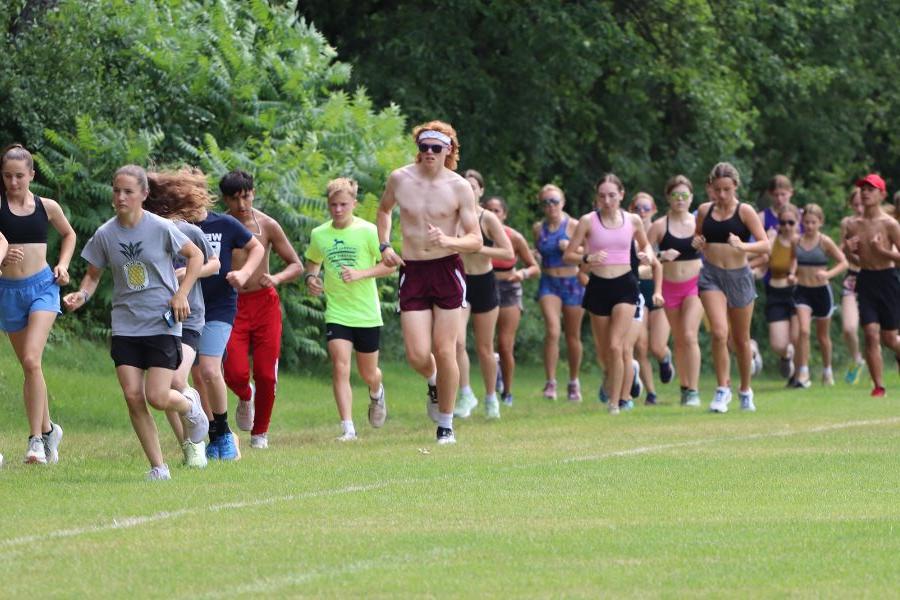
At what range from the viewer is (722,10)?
29547mm

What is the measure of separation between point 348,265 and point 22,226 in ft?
10.1

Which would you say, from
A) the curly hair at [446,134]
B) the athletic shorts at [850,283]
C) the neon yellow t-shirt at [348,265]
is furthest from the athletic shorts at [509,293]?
the curly hair at [446,134]

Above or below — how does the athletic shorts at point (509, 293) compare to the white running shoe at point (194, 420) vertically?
above

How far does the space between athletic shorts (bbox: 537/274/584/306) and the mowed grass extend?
513 centimetres

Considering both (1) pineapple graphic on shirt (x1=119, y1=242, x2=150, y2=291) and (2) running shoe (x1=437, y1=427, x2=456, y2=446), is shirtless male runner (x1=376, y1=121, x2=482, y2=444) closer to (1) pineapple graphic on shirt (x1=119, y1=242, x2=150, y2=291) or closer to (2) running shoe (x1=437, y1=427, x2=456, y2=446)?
(2) running shoe (x1=437, y1=427, x2=456, y2=446)

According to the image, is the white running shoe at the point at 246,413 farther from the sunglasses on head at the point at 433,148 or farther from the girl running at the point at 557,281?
the girl running at the point at 557,281

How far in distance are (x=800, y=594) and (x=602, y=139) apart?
82.1 ft

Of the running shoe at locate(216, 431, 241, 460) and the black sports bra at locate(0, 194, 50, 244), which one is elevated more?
the black sports bra at locate(0, 194, 50, 244)

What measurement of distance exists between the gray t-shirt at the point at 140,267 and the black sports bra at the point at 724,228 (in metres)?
7.58

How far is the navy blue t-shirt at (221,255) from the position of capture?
1276 centimetres

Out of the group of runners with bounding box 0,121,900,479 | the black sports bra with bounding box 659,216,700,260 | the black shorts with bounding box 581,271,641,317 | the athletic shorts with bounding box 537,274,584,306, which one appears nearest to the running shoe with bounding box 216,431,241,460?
the group of runners with bounding box 0,121,900,479

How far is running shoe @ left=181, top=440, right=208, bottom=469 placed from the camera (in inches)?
462

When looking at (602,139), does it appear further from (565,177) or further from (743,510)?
(743,510)

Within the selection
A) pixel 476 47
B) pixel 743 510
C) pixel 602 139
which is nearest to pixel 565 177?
pixel 602 139
